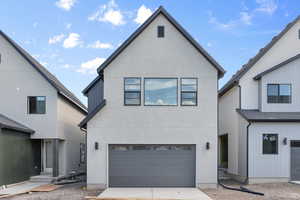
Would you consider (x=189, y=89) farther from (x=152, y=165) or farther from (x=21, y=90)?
(x=21, y=90)

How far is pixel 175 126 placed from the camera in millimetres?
15578

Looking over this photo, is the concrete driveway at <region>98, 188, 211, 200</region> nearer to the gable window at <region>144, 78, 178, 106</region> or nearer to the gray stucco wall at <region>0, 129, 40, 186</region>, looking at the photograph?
the gable window at <region>144, 78, 178, 106</region>

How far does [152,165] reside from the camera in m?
15.7

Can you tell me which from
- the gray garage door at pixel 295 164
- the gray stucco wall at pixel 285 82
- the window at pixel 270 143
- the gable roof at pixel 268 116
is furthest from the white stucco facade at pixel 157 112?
the gray garage door at pixel 295 164

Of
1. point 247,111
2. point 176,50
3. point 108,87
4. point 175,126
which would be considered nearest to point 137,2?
point 176,50

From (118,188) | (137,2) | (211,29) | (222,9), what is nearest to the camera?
(118,188)

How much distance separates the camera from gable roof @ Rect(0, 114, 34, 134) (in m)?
15.4

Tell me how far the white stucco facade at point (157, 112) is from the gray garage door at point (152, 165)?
35cm

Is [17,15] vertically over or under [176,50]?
over

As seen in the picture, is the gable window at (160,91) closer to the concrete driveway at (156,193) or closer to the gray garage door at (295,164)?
the concrete driveway at (156,193)

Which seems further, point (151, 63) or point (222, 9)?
point (222, 9)

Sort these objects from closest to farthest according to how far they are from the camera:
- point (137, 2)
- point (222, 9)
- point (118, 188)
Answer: point (118, 188) < point (137, 2) < point (222, 9)

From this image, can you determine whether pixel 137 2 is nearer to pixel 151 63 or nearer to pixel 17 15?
pixel 151 63

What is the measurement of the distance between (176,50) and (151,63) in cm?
137
